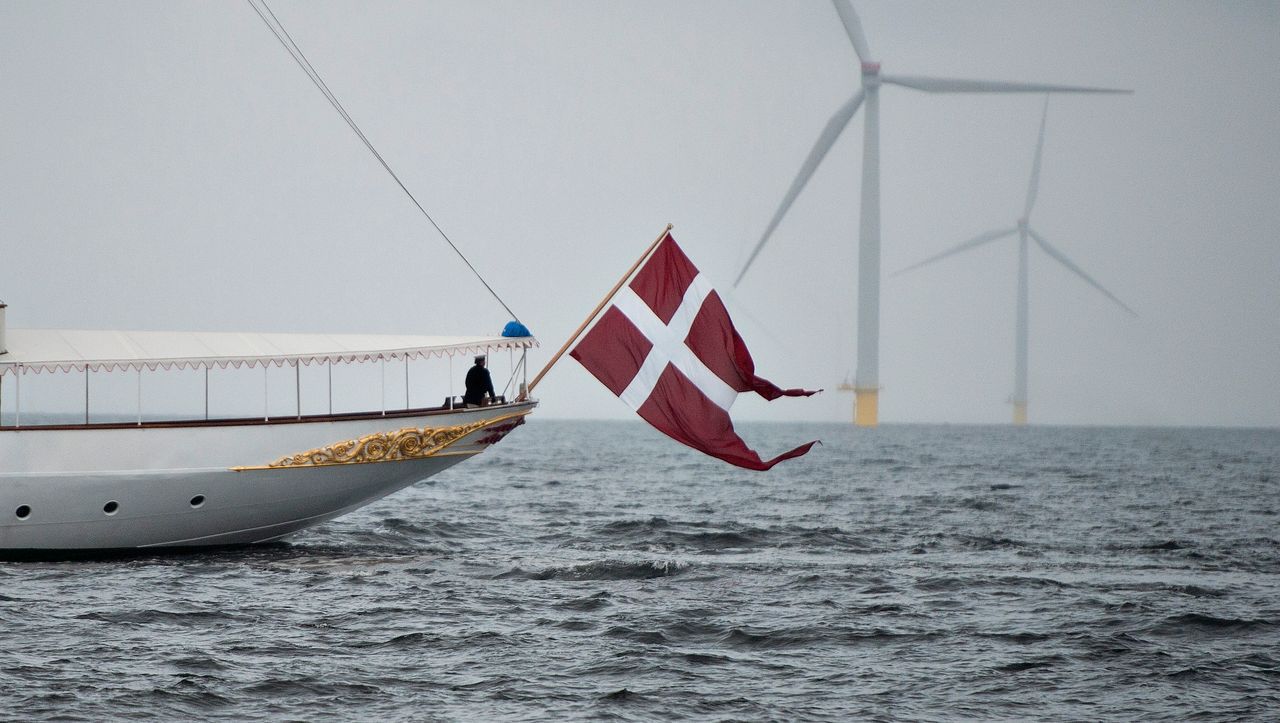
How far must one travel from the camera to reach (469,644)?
57.0 feet

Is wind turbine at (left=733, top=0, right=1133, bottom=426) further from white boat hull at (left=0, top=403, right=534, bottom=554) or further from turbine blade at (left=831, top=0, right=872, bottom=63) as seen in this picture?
white boat hull at (left=0, top=403, right=534, bottom=554)

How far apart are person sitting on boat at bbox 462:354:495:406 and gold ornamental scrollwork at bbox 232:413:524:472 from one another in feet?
1.91

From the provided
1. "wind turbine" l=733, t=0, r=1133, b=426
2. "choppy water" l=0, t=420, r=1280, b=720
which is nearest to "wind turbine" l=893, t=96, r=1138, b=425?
"wind turbine" l=733, t=0, r=1133, b=426

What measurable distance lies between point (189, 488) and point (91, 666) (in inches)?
343

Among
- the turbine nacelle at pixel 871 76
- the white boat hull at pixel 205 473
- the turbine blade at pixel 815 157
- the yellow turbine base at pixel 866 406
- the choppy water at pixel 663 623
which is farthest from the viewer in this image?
the yellow turbine base at pixel 866 406

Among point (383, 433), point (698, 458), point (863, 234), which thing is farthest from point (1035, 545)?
point (863, 234)

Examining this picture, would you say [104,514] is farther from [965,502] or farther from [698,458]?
[698,458]

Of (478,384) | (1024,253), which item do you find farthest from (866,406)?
(478,384)

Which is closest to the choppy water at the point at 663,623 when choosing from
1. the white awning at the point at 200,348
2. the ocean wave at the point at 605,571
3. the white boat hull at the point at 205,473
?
the ocean wave at the point at 605,571

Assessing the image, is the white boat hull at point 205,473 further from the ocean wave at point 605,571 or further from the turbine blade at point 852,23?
the turbine blade at point 852,23

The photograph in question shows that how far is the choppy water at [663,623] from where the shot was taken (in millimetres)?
14750

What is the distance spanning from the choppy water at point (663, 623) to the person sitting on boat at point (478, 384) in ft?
9.96

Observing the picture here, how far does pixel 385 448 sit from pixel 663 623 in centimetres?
817

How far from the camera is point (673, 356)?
2131 cm
